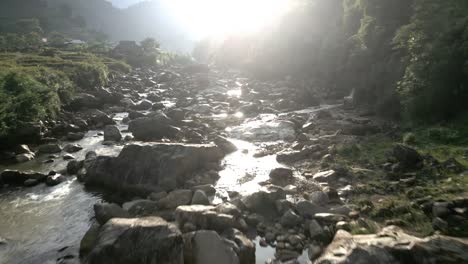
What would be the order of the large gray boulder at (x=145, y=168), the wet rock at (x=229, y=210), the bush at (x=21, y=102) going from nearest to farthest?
the wet rock at (x=229, y=210), the large gray boulder at (x=145, y=168), the bush at (x=21, y=102)

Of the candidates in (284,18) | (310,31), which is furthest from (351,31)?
(284,18)

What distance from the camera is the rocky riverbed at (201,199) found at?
8609 mm

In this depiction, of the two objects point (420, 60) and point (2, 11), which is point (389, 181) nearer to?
point (420, 60)

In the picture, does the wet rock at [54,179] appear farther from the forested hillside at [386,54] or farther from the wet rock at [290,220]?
the forested hillside at [386,54]

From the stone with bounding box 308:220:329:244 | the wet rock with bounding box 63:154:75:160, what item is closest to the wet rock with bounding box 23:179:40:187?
the wet rock with bounding box 63:154:75:160

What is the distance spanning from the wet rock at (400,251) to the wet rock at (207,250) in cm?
258

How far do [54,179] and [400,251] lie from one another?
52.2ft

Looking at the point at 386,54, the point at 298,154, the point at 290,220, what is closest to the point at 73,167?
the point at 290,220

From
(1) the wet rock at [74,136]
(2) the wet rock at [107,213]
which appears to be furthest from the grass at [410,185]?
(1) the wet rock at [74,136]

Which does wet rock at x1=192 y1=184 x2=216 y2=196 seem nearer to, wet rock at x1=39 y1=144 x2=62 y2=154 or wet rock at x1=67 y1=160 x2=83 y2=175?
wet rock at x1=67 y1=160 x2=83 y2=175

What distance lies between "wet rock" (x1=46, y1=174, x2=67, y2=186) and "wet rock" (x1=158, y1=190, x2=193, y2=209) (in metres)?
6.76

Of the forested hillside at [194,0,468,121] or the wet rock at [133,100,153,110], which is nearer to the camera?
the forested hillside at [194,0,468,121]

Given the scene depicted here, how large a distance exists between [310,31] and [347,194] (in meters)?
65.6

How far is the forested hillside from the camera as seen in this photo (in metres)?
19.7
